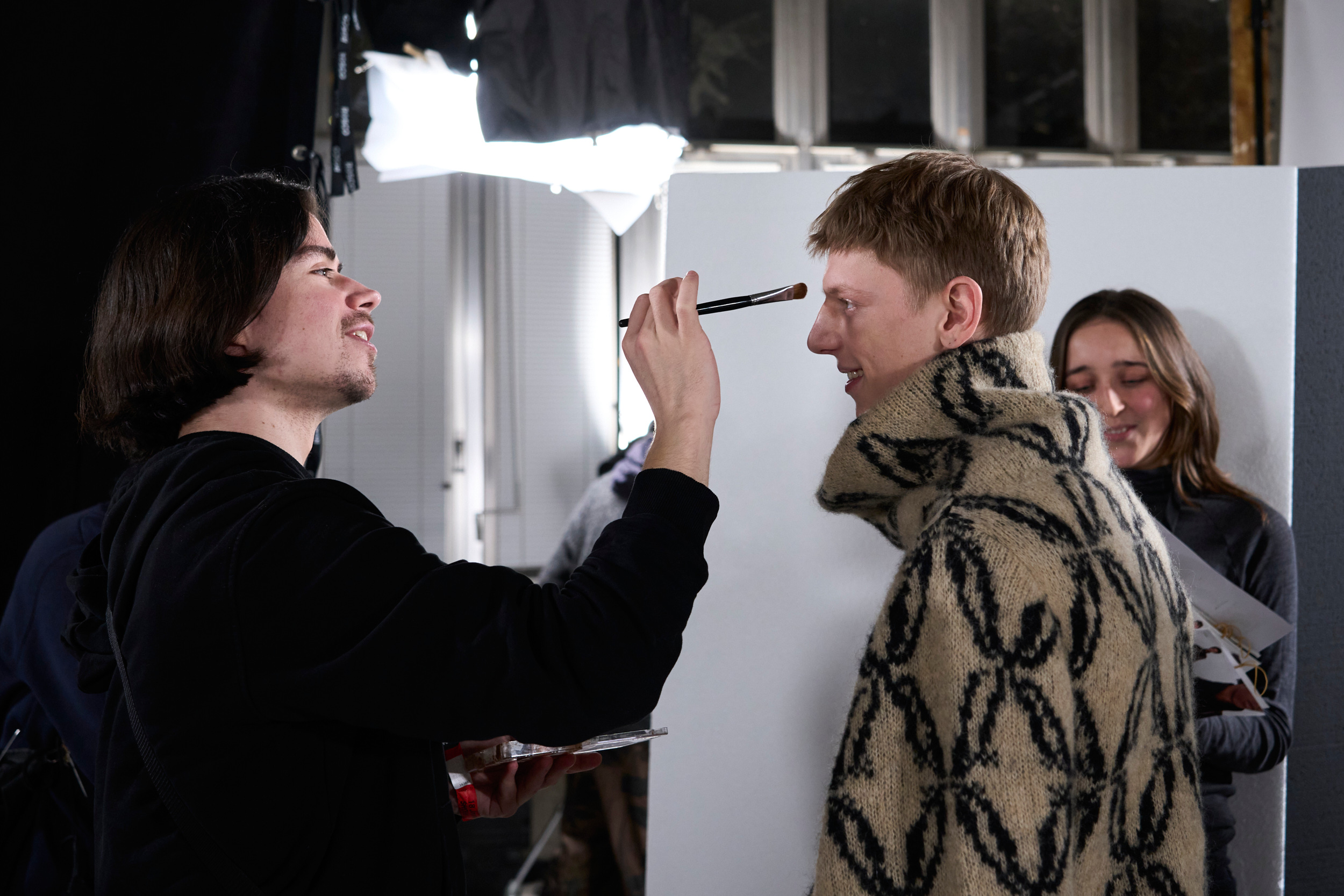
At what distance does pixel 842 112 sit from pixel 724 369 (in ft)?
8.62

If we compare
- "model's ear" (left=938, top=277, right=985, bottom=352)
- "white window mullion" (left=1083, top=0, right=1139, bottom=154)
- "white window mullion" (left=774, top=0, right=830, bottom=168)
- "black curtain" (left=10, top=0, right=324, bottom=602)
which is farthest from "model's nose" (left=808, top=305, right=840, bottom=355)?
"white window mullion" (left=1083, top=0, right=1139, bottom=154)

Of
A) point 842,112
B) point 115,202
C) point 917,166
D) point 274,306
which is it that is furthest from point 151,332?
point 842,112

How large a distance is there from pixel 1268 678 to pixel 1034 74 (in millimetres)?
3202

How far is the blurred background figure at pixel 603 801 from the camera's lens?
2.79 meters

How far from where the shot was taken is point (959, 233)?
108 cm

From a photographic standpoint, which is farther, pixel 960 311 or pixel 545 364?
pixel 545 364

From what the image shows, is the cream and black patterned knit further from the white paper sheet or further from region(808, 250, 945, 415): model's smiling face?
the white paper sheet

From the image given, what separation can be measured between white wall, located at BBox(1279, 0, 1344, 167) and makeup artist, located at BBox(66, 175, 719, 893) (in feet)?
6.83

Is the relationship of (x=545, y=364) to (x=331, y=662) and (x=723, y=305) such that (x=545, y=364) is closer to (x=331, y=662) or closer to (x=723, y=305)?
(x=723, y=305)

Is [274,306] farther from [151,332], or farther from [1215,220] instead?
[1215,220]

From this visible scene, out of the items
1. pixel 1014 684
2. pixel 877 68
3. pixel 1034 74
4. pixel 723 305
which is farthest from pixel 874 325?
pixel 1034 74

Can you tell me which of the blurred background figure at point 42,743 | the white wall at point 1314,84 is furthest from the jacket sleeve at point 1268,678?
the blurred background figure at point 42,743

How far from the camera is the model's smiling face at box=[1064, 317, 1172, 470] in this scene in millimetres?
1628

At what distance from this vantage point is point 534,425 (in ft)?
12.3
